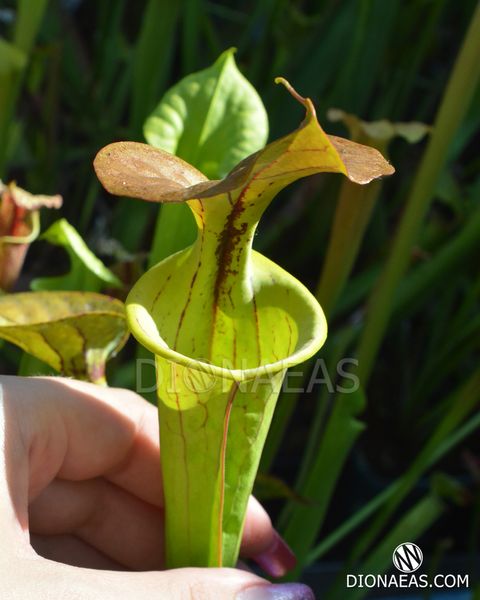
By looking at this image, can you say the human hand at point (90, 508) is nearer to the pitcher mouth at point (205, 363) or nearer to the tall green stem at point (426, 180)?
the pitcher mouth at point (205, 363)

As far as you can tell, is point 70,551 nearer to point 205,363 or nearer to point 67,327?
point 67,327

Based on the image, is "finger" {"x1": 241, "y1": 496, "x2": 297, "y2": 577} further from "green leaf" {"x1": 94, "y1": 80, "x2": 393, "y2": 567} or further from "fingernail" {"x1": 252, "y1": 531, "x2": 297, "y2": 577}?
"green leaf" {"x1": 94, "y1": 80, "x2": 393, "y2": 567}

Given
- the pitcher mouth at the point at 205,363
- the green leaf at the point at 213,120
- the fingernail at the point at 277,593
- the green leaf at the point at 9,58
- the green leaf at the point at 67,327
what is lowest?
the fingernail at the point at 277,593

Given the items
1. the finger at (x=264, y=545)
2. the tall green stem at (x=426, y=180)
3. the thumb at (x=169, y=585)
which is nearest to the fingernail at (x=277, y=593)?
the thumb at (x=169, y=585)

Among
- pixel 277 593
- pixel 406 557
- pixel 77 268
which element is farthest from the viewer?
pixel 406 557

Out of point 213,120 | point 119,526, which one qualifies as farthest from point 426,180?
point 119,526

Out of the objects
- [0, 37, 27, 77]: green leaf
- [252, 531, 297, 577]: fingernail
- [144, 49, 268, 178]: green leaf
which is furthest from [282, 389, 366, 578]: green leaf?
[0, 37, 27, 77]: green leaf
